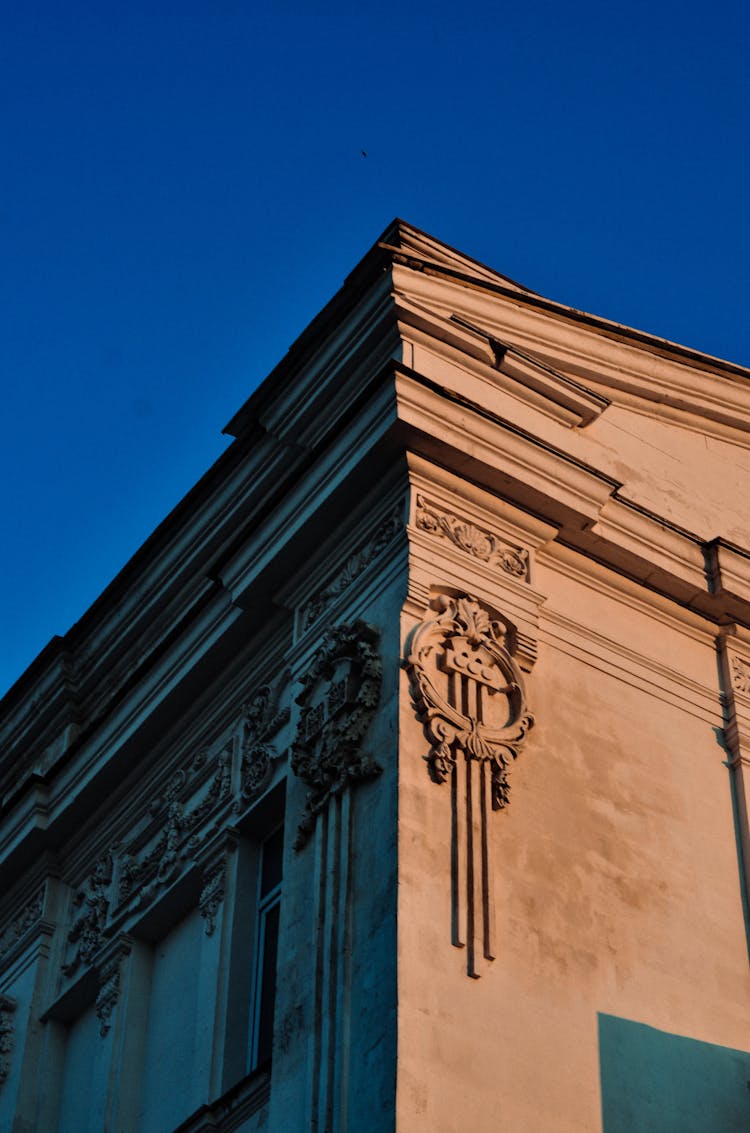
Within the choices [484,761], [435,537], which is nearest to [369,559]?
[435,537]

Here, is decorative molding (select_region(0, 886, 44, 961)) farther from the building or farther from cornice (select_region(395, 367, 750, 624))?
cornice (select_region(395, 367, 750, 624))

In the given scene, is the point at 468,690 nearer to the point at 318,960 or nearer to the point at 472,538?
the point at 472,538

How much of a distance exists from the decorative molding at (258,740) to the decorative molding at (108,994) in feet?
7.31

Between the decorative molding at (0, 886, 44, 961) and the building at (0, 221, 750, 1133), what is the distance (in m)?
0.06

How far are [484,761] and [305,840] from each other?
150 centimetres

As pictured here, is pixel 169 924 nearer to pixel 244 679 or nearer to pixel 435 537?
pixel 244 679

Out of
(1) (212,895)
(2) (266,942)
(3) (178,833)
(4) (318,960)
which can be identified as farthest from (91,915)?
(4) (318,960)

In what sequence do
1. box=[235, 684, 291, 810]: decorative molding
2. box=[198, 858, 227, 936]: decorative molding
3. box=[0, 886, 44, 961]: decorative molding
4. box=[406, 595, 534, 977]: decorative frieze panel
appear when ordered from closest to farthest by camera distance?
box=[406, 595, 534, 977]: decorative frieze panel, box=[235, 684, 291, 810]: decorative molding, box=[198, 858, 227, 936]: decorative molding, box=[0, 886, 44, 961]: decorative molding

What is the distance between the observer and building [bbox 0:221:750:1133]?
14086 mm

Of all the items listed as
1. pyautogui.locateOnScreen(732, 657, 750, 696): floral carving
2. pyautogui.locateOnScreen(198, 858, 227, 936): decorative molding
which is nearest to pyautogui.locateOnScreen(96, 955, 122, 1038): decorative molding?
pyautogui.locateOnScreen(198, 858, 227, 936): decorative molding

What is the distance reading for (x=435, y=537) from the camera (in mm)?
16031

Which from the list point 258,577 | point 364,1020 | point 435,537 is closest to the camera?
point 364,1020

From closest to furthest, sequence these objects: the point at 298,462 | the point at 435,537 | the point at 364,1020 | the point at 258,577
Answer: the point at 364,1020, the point at 435,537, the point at 258,577, the point at 298,462

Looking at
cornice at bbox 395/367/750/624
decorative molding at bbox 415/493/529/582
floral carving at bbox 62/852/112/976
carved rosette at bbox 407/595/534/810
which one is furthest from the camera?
floral carving at bbox 62/852/112/976
